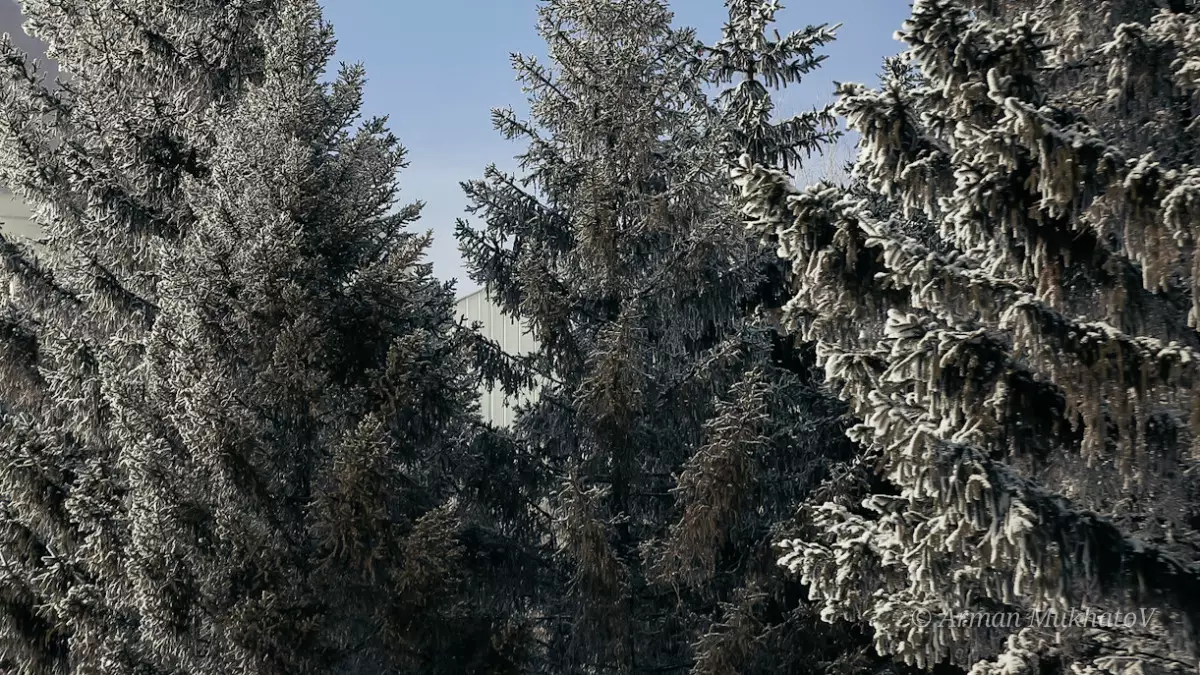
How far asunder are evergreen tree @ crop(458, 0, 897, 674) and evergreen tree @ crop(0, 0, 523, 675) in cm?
102

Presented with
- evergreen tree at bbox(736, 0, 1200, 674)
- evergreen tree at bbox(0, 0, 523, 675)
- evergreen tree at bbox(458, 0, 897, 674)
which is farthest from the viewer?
evergreen tree at bbox(458, 0, 897, 674)

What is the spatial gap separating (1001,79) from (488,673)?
589 cm

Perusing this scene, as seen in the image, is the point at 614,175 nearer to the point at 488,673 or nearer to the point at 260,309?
the point at 260,309

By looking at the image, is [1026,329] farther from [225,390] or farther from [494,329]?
[494,329]

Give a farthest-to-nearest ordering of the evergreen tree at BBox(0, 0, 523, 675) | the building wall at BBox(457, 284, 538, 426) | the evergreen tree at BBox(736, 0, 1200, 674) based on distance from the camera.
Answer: the building wall at BBox(457, 284, 538, 426) < the evergreen tree at BBox(0, 0, 523, 675) < the evergreen tree at BBox(736, 0, 1200, 674)

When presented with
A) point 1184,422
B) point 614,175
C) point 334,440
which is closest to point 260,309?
point 334,440

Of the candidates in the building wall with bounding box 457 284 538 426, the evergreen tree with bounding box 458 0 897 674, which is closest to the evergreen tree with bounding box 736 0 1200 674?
the evergreen tree with bounding box 458 0 897 674

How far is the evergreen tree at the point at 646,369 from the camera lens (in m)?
11.1

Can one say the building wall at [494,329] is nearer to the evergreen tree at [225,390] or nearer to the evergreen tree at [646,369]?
the evergreen tree at [646,369]

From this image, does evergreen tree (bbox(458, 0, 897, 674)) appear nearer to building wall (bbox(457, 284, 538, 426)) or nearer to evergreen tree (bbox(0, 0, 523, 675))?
evergreen tree (bbox(0, 0, 523, 675))

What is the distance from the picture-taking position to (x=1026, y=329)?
22.6 feet

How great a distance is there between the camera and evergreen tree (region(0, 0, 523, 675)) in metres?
9.52

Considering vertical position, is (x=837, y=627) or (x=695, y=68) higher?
(x=695, y=68)

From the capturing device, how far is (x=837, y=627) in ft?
39.5
